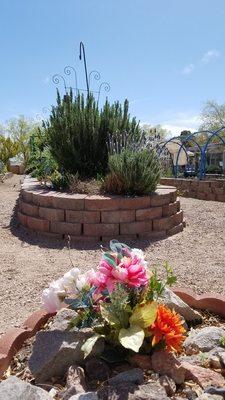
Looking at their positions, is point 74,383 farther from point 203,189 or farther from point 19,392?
point 203,189

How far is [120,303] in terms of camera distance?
151 centimetres

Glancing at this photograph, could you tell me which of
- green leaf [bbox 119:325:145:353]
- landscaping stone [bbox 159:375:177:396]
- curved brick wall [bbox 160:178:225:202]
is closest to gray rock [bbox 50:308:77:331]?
green leaf [bbox 119:325:145:353]

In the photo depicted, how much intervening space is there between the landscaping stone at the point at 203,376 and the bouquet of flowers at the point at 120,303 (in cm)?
9

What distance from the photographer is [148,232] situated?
15.1ft

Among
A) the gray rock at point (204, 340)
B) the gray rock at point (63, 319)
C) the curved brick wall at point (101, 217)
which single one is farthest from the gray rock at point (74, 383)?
the curved brick wall at point (101, 217)

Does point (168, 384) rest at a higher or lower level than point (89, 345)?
lower

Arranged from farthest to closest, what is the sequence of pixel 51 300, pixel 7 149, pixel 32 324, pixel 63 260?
pixel 7 149
pixel 63 260
pixel 32 324
pixel 51 300

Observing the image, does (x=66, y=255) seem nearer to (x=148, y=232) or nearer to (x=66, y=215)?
(x=66, y=215)

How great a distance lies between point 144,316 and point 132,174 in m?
3.28

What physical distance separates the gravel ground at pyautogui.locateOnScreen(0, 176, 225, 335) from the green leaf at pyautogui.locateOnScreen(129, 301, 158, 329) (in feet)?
3.94

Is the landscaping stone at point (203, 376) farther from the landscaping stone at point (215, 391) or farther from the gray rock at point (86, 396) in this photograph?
the gray rock at point (86, 396)

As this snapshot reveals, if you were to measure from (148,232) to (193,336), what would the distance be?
277 cm

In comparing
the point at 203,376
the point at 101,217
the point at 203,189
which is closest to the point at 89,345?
the point at 203,376

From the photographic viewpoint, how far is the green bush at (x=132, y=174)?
4.71 meters
